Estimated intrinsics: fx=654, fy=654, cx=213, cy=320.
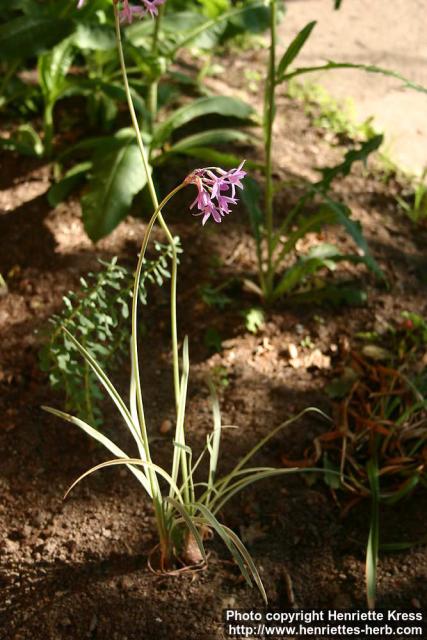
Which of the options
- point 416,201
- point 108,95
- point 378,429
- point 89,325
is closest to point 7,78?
point 108,95

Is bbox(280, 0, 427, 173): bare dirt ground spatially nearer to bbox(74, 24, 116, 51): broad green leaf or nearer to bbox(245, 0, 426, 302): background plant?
bbox(245, 0, 426, 302): background plant


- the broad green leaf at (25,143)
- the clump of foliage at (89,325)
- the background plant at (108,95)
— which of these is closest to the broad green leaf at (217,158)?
Result: the background plant at (108,95)

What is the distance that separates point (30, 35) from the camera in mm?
2643

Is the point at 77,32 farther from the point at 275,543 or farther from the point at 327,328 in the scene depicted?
the point at 275,543

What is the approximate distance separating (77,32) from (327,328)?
157 centimetres

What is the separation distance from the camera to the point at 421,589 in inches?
71.1

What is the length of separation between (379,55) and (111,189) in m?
2.34

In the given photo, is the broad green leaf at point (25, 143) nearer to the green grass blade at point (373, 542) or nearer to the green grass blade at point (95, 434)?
the green grass blade at point (95, 434)

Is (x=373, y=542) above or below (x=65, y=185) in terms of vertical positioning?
below

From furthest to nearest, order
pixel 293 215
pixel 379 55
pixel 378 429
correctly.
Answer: pixel 379 55, pixel 293 215, pixel 378 429

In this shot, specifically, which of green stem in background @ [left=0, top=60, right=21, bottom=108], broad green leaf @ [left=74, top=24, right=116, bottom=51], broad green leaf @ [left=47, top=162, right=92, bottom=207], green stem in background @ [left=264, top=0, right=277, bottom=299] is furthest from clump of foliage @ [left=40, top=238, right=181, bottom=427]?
green stem in background @ [left=0, top=60, right=21, bottom=108]

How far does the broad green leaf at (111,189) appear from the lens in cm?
255

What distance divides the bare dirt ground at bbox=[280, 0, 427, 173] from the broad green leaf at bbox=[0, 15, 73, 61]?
139cm

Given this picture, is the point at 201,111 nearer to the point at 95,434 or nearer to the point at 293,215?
the point at 293,215
